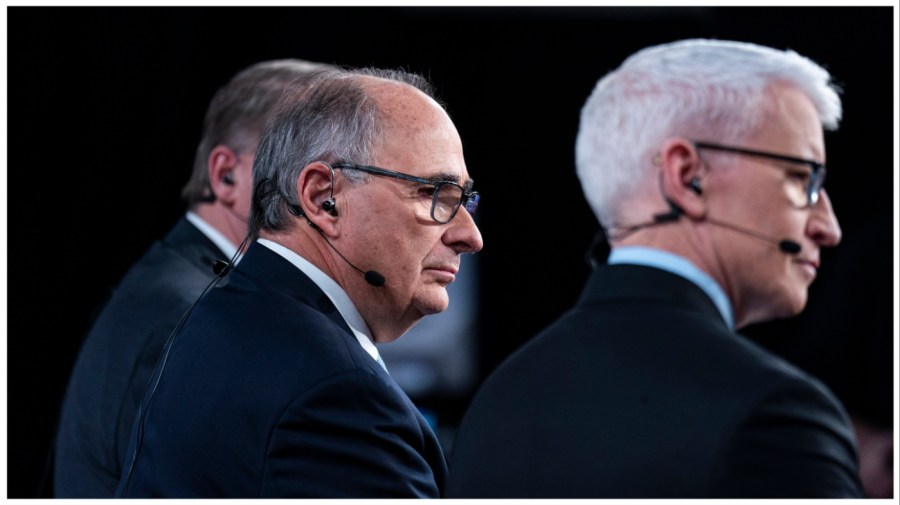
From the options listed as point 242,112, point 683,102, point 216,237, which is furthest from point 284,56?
point 683,102

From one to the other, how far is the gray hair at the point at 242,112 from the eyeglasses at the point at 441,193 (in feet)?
2.35

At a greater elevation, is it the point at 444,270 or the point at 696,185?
the point at 696,185

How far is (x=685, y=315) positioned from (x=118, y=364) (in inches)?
47.6

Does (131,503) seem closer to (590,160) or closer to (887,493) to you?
(590,160)

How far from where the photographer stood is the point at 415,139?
1.93m

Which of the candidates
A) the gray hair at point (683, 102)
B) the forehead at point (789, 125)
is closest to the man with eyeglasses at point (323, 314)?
the gray hair at point (683, 102)

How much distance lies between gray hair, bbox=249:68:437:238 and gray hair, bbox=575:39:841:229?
1.25 feet

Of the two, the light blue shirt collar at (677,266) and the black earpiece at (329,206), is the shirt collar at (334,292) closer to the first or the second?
the black earpiece at (329,206)

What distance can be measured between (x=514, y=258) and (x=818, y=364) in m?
1.75

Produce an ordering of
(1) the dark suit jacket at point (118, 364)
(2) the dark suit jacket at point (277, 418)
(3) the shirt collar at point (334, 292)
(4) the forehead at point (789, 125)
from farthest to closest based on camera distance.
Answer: (1) the dark suit jacket at point (118, 364), (3) the shirt collar at point (334, 292), (4) the forehead at point (789, 125), (2) the dark suit jacket at point (277, 418)

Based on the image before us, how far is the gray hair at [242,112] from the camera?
259cm

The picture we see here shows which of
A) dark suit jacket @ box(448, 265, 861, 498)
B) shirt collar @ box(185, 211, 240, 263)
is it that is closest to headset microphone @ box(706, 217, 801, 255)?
dark suit jacket @ box(448, 265, 861, 498)

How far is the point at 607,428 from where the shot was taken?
145 centimetres

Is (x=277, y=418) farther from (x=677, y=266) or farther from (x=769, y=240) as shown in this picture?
(x=769, y=240)
